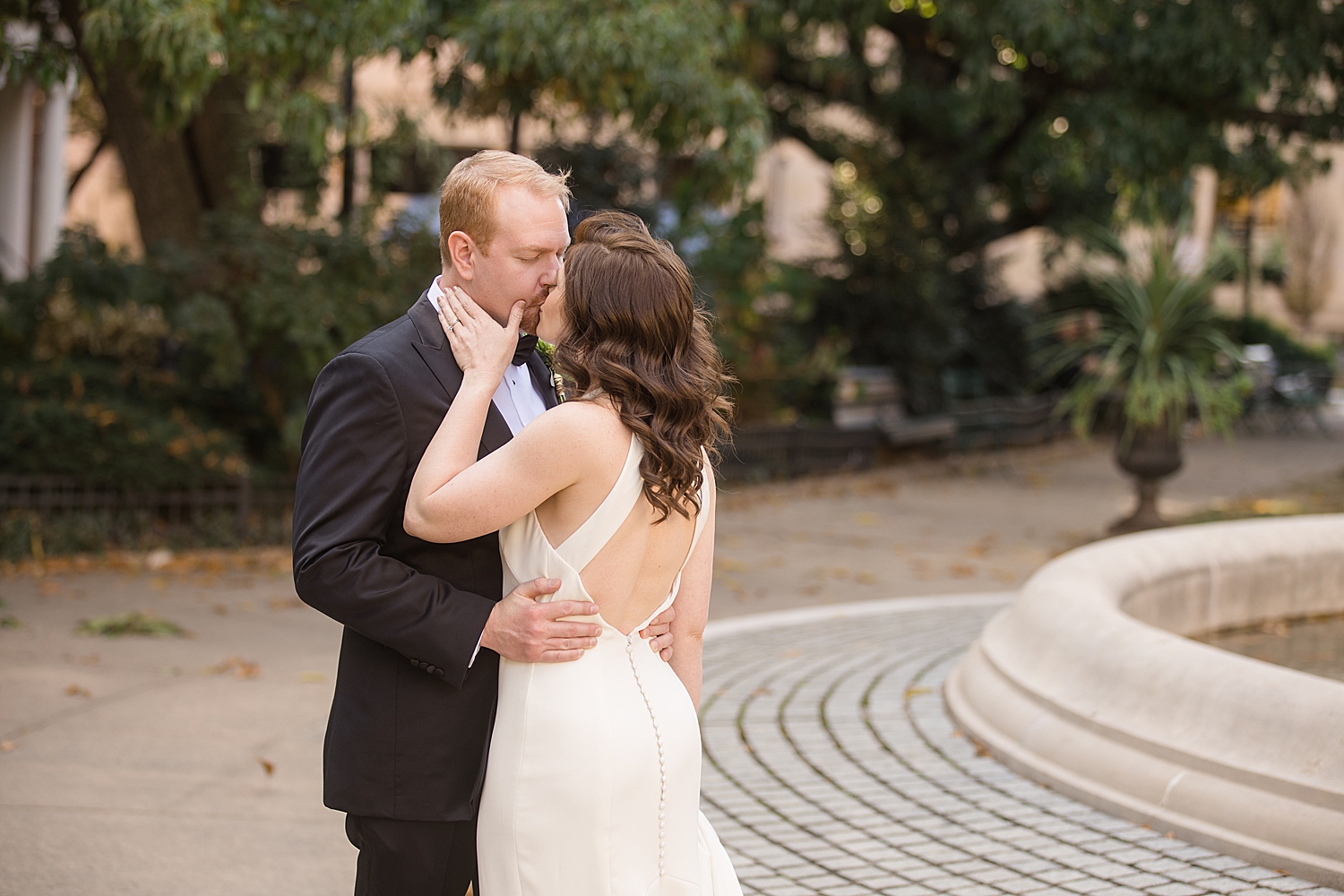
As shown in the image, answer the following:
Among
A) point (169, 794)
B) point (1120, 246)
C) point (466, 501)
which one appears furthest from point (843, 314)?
point (466, 501)

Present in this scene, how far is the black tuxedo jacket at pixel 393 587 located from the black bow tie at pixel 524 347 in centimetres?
16

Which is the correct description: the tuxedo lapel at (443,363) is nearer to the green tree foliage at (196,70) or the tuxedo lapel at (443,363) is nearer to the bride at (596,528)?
the bride at (596,528)

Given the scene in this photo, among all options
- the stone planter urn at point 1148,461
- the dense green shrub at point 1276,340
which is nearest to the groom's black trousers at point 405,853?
the stone planter urn at point 1148,461

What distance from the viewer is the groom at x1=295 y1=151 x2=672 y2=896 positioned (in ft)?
7.27

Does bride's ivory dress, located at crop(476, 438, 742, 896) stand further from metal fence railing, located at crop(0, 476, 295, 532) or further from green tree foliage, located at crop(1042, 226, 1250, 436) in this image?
green tree foliage, located at crop(1042, 226, 1250, 436)

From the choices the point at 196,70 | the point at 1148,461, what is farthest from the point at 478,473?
the point at 1148,461

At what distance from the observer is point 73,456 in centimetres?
886

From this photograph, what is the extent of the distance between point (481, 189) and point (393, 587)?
75 cm

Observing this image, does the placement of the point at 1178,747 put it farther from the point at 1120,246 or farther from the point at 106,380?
the point at 106,380

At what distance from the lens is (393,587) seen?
2203mm

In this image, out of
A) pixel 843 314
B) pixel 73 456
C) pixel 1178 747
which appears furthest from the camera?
pixel 843 314

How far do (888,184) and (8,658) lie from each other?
12324 millimetres

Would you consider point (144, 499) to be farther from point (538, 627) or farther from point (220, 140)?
point (538, 627)

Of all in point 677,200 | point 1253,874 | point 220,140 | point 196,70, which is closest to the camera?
point 1253,874
